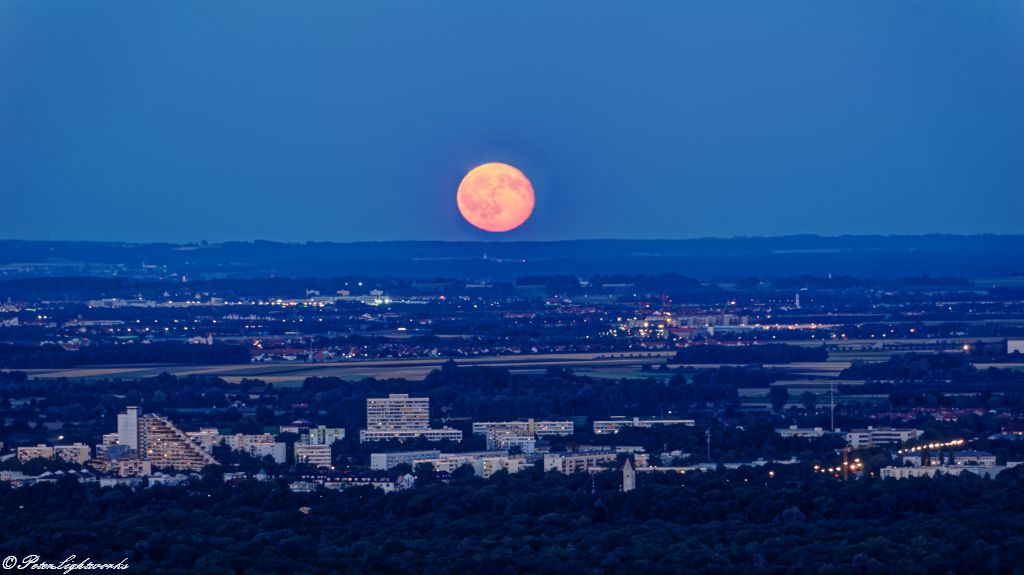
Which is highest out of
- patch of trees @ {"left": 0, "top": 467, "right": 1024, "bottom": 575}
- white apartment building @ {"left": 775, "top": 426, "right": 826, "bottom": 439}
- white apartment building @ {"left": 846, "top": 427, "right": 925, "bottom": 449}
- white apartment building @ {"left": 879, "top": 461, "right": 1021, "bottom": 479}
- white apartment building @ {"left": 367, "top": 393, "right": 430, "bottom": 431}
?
white apartment building @ {"left": 367, "top": 393, "right": 430, "bottom": 431}

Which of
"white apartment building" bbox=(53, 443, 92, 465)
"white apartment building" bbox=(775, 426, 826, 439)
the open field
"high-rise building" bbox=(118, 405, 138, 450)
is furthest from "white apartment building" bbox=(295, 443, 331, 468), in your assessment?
the open field

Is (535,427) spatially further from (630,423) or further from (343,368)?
(343,368)

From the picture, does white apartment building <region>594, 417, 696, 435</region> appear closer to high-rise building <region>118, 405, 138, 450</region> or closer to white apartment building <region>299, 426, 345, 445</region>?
white apartment building <region>299, 426, 345, 445</region>

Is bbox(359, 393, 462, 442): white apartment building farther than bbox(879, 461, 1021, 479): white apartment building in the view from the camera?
Yes

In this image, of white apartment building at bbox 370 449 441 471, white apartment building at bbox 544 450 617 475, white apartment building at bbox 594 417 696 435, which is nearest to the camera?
white apartment building at bbox 544 450 617 475

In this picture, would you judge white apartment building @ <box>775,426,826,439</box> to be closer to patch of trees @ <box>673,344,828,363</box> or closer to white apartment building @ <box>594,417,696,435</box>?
white apartment building @ <box>594,417,696,435</box>

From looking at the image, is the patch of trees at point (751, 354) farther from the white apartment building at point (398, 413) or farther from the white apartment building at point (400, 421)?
the white apartment building at point (398, 413)

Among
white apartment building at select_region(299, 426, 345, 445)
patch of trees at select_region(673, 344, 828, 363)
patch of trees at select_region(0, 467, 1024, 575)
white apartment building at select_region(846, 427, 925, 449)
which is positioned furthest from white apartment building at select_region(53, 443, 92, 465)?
patch of trees at select_region(673, 344, 828, 363)

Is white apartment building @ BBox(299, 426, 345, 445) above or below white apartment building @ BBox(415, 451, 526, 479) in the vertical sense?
above

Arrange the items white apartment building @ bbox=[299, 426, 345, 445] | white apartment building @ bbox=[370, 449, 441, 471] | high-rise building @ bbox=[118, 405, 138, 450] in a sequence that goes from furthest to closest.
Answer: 1. white apartment building @ bbox=[299, 426, 345, 445]
2. high-rise building @ bbox=[118, 405, 138, 450]
3. white apartment building @ bbox=[370, 449, 441, 471]
